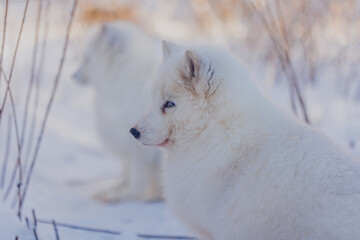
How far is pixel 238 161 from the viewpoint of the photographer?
2268 millimetres

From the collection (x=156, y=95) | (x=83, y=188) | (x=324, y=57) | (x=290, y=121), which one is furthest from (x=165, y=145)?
(x=324, y=57)

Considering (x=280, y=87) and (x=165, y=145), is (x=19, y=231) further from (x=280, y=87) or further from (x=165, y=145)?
(x=280, y=87)

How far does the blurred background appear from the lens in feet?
10.7

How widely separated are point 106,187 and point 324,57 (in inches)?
178

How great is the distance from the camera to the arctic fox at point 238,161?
2008 millimetres

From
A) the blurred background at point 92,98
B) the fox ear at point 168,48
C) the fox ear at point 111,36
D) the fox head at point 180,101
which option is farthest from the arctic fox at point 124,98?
the fox head at point 180,101

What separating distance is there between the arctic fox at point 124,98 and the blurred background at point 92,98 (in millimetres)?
244

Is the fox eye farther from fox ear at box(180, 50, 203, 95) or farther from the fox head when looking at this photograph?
fox ear at box(180, 50, 203, 95)

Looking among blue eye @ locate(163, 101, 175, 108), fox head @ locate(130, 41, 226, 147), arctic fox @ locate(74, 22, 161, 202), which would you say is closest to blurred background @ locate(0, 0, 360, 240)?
arctic fox @ locate(74, 22, 161, 202)

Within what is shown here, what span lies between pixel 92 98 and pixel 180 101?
4.76 m

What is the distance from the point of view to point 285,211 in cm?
203

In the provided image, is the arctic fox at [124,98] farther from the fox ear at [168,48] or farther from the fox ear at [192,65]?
the fox ear at [192,65]

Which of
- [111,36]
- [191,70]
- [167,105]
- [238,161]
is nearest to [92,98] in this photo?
[111,36]

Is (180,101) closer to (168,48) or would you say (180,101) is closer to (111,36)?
(168,48)
